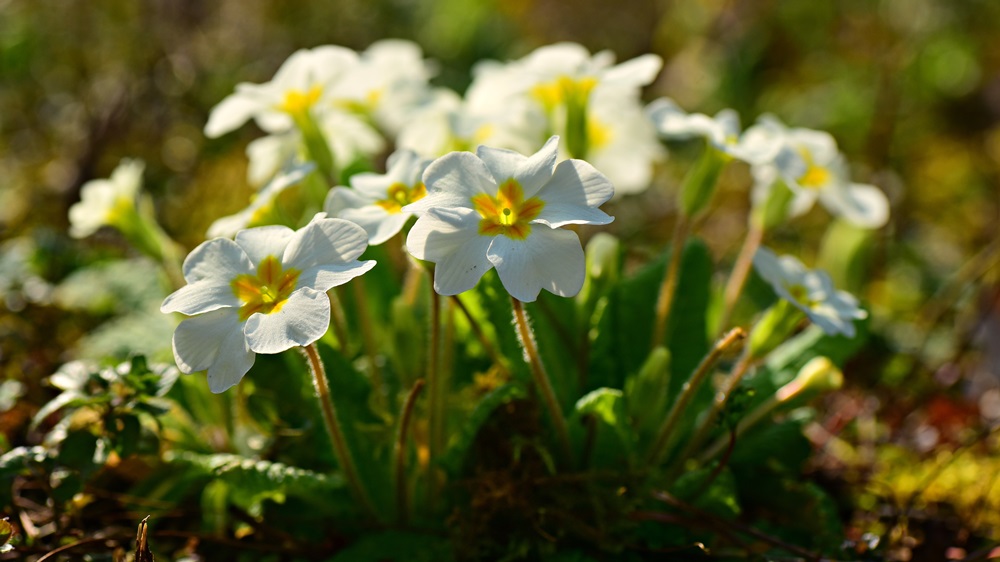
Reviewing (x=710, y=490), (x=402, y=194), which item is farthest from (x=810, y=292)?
(x=402, y=194)

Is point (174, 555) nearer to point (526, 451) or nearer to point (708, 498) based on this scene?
point (526, 451)

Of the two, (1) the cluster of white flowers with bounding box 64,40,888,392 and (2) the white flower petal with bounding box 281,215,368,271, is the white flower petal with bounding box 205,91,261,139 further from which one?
(2) the white flower petal with bounding box 281,215,368,271

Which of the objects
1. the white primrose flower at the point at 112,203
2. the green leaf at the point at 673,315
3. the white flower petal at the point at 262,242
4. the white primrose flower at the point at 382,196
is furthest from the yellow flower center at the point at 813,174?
the white primrose flower at the point at 112,203

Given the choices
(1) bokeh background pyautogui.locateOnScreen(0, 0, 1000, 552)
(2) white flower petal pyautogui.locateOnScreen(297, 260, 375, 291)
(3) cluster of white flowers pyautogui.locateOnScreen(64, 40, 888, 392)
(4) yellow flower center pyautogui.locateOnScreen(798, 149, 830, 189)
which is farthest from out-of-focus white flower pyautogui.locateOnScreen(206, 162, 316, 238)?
(4) yellow flower center pyautogui.locateOnScreen(798, 149, 830, 189)

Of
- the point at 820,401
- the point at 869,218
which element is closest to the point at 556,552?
the point at 869,218

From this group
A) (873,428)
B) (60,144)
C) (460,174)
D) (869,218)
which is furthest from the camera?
(60,144)

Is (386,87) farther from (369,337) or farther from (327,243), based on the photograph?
(327,243)

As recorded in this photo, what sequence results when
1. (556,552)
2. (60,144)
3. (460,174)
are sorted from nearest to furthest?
1. (460,174)
2. (556,552)
3. (60,144)
